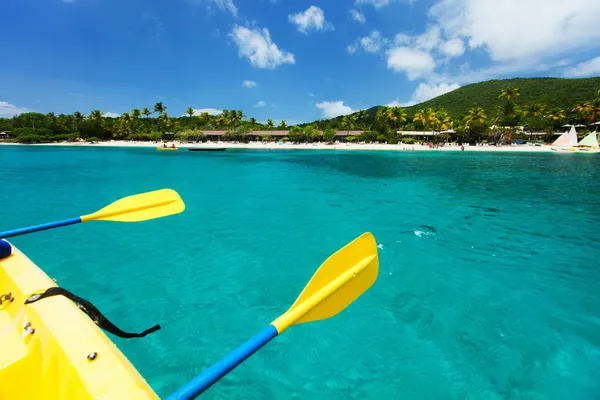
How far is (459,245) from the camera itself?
7.89 meters

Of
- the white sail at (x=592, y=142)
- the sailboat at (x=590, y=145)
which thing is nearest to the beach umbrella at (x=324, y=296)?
the sailboat at (x=590, y=145)

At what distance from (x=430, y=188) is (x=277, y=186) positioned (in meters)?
10.1

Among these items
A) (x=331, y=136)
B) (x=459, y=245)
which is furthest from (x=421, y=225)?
(x=331, y=136)

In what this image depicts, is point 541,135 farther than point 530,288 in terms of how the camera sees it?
Yes

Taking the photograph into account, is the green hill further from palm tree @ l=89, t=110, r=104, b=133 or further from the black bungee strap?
palm tree @ l=89, t=110, r=104, b=133

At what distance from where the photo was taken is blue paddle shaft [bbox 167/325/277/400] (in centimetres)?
155

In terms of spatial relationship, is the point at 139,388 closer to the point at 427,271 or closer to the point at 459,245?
the point at 427,271

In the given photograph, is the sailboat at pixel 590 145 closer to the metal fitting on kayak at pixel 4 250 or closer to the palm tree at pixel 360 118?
the palm tree at pixel 360 118

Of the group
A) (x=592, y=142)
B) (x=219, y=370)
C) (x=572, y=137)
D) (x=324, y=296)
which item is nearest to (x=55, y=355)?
(x=219, y=370)

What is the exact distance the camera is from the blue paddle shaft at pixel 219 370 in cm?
155

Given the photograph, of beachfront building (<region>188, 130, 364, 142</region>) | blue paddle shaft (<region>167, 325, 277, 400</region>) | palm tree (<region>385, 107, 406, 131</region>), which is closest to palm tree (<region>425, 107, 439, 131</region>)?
palm tree (<region>385, 107, 406, 131</region>)

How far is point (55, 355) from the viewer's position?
196cm

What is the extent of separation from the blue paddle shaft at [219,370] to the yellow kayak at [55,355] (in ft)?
0.73

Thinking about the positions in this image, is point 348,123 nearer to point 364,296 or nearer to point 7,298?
point 364,296
